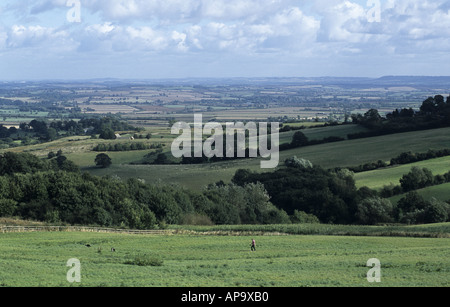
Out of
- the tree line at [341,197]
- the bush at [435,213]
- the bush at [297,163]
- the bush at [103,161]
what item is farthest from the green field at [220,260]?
the bush at [103,161]

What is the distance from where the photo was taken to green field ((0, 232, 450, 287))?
24.5 metres

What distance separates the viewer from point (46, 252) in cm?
3391

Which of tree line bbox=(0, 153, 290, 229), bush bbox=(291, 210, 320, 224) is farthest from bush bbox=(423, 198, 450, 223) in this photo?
tree line bbox=(0, 153, 290, 229)

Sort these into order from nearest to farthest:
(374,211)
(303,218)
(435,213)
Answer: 1. (435,213)
2. (374,211)
3. (303,218)

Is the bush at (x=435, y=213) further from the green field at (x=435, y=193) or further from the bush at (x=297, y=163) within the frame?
the bush at (x=297, y=163)

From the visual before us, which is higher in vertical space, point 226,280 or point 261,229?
point 226,280

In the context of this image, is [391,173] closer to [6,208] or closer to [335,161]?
[335,161]

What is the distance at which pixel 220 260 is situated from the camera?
32.2 meters

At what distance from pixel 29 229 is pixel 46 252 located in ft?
38.6

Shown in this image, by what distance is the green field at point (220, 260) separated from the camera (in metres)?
24.5

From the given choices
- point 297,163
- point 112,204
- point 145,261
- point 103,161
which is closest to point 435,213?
point 112,204

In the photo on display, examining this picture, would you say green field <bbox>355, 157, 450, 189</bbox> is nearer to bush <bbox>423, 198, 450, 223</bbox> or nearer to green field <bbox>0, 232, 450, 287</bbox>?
bush <bbox>423, 198, 450, 223</bbox>
